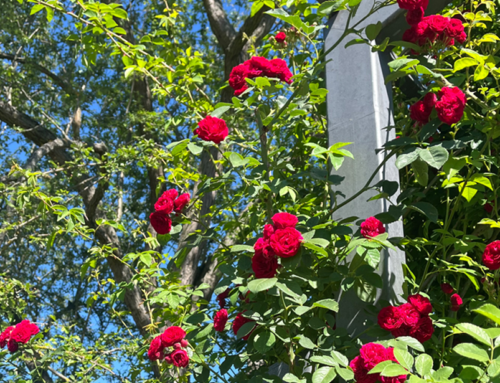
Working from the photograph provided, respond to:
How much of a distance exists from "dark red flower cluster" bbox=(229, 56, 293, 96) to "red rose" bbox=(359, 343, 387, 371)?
3.28 feet

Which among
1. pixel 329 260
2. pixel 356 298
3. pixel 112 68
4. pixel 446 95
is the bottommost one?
pixel 356 298

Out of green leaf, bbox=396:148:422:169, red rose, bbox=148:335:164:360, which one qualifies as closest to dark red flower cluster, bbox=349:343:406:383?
green leaf, bbox=396:148:422:169

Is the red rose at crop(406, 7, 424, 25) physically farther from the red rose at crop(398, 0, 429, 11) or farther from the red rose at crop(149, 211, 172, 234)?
the red rose at crop(149, 211, 172, 234)

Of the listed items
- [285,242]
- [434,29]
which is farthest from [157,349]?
Answer: [434,29]

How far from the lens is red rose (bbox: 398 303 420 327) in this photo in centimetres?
133

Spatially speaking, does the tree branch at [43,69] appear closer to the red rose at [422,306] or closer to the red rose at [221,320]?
the red rose at [221,320]

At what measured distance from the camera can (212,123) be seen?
66.9 inches

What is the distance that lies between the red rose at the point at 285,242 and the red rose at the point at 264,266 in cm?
6

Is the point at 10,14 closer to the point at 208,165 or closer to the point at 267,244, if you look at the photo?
the point at 208,165

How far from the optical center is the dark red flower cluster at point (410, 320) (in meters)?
1.34

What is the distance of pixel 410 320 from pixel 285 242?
0.41 m

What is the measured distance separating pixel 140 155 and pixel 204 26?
3.61 meters

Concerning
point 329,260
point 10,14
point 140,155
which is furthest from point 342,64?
point 10,14

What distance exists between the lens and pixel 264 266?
133 cm
